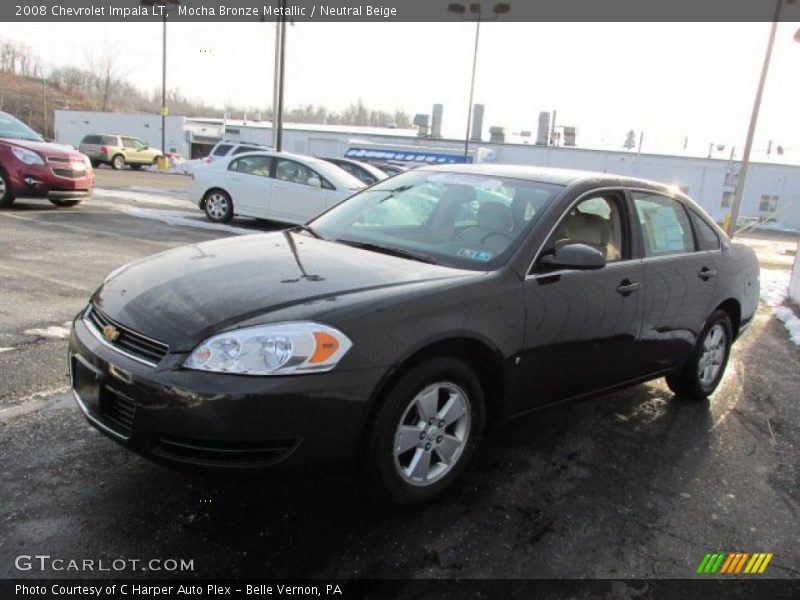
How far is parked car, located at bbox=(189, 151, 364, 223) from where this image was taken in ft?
40.8

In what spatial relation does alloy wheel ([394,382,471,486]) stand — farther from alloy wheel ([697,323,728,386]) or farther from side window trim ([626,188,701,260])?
alloy wheel ([697,323,728,386])

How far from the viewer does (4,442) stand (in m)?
→ 3.30

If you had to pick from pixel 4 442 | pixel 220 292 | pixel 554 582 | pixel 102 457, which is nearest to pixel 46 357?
pixel 4 442

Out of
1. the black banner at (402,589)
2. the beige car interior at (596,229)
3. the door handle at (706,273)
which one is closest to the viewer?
the black banner at (402,589)

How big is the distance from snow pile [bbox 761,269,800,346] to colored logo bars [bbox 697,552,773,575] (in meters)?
4.97

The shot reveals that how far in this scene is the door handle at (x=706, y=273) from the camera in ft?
14.9

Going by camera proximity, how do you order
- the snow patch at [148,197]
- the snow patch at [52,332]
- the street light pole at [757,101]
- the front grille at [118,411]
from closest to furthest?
the front grille at [118,411] < the snow patch at [52,332] < the street light pole at [757,101] < the snow patch at [148,197]

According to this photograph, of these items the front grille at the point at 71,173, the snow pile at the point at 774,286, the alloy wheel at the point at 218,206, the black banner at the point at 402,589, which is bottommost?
the snow pile at the point at 774,286

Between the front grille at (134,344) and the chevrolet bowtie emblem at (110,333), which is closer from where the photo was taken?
the front grille at (134,344)

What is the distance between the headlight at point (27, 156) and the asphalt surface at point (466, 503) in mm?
7047

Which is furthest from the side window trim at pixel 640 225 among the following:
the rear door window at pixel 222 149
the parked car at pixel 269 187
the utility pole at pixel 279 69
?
the rear door window at pixel 222 149

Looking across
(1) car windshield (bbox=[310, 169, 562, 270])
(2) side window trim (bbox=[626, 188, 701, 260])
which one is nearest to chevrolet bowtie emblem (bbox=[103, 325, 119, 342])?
(1) car windshield (bbox=[310, 169, 562, 270])

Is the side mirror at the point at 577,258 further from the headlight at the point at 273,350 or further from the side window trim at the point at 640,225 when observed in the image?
the headlight at the point at 273,350

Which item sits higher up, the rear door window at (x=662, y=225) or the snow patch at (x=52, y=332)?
the rear door window at (x=662, y=225)
